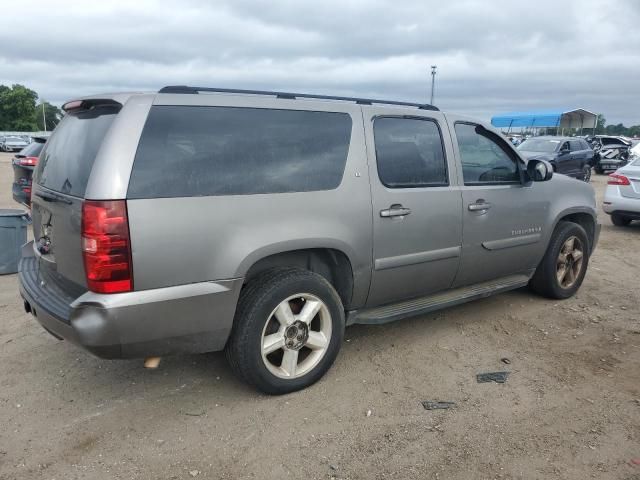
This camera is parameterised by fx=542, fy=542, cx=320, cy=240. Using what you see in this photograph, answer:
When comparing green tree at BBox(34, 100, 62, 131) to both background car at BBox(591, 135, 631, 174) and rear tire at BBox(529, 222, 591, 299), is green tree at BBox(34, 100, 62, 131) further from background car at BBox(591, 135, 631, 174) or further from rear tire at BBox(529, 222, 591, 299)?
rear tire at BBox(529, 222, 591, 299)

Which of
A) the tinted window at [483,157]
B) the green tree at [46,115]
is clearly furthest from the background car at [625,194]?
the green tree at [46,115]

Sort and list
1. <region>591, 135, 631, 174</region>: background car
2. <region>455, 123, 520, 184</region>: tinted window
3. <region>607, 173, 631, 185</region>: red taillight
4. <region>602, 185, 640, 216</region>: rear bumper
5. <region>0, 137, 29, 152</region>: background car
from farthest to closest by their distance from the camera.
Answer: <region>0, 137, 29, 152</region>: background car, <region>591, 135, 631, 174</region>: background car, <region>607, 173, 631, 185</region>: red taillight, <region>602, 185, 640, 216</region>: rear bumper, <region>455, 123, 520, 184</region>: tinted window

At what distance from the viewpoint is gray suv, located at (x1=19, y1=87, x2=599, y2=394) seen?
2766mm

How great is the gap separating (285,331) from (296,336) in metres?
0.10

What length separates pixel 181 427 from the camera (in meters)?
3.10

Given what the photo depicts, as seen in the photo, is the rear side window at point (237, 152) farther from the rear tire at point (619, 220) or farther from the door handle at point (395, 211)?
the rear tire at point (619, 220)

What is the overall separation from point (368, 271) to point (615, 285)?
378cm

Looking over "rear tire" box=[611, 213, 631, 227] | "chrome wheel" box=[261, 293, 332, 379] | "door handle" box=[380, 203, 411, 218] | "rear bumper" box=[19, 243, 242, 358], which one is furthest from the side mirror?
"rear tire" box=[611, 213, 631, 227]

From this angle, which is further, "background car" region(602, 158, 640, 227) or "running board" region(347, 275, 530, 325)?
"background car" region(602, 158, 640, 227)

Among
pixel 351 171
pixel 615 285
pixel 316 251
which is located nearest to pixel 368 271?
pixel 316 251

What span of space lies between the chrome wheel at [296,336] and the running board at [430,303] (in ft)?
1.11

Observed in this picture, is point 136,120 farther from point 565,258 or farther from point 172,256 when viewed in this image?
point 565,258

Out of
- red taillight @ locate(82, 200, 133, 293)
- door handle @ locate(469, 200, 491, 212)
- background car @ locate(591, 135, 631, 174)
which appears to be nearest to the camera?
red taillight @ locate(82, 200, 133, 293)

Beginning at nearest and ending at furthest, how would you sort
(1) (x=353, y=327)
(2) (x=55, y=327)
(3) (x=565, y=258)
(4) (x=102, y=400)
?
(2) (x=55, y=327)
(4) (x=102, y=400)
(1) (x=353, y=327)
(3) (x=565, y=258)
